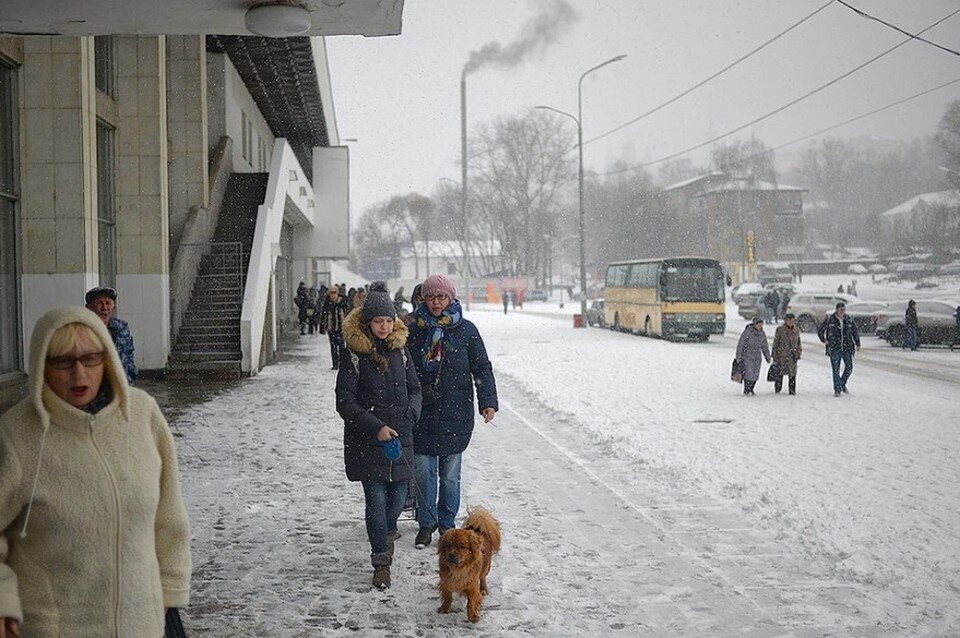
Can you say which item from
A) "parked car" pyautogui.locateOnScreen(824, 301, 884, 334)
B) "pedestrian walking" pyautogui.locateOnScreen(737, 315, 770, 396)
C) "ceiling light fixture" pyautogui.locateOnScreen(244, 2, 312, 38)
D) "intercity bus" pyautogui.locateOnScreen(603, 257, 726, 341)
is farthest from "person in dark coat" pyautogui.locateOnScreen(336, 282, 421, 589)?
"parked car" pyautogui.locateOnScreen(824, 301, 884, 334)

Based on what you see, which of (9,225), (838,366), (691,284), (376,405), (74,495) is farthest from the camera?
(691,284)

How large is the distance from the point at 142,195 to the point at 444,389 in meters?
13.2

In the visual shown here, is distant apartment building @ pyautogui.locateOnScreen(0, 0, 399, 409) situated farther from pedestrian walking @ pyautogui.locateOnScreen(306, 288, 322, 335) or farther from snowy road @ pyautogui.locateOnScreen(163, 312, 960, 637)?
pedestrian walking @ pyautogui.locateOnScreen(306, 288, 322, 335)

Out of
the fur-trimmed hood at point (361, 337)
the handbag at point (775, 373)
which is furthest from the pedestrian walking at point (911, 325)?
the fur-trimmed hood at point (361, 337)

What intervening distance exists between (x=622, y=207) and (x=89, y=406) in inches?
3473

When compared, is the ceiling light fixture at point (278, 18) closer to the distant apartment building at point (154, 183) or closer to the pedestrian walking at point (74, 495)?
the distant apartment building at point (154, 183)

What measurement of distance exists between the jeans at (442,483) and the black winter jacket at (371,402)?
0.68 metres

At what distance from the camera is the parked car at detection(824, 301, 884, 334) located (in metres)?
33.9

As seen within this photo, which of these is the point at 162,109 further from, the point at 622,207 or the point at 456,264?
the point at 456,264

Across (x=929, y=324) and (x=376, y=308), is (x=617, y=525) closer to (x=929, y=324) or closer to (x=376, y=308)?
(x=376, y=308)

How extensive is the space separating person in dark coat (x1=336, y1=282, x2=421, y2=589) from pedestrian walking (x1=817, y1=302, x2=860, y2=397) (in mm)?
12025

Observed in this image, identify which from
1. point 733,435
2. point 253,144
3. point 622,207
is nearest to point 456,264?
point 622,207

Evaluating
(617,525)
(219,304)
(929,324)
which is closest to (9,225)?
(617,525)

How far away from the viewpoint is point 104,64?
59.0 feet
